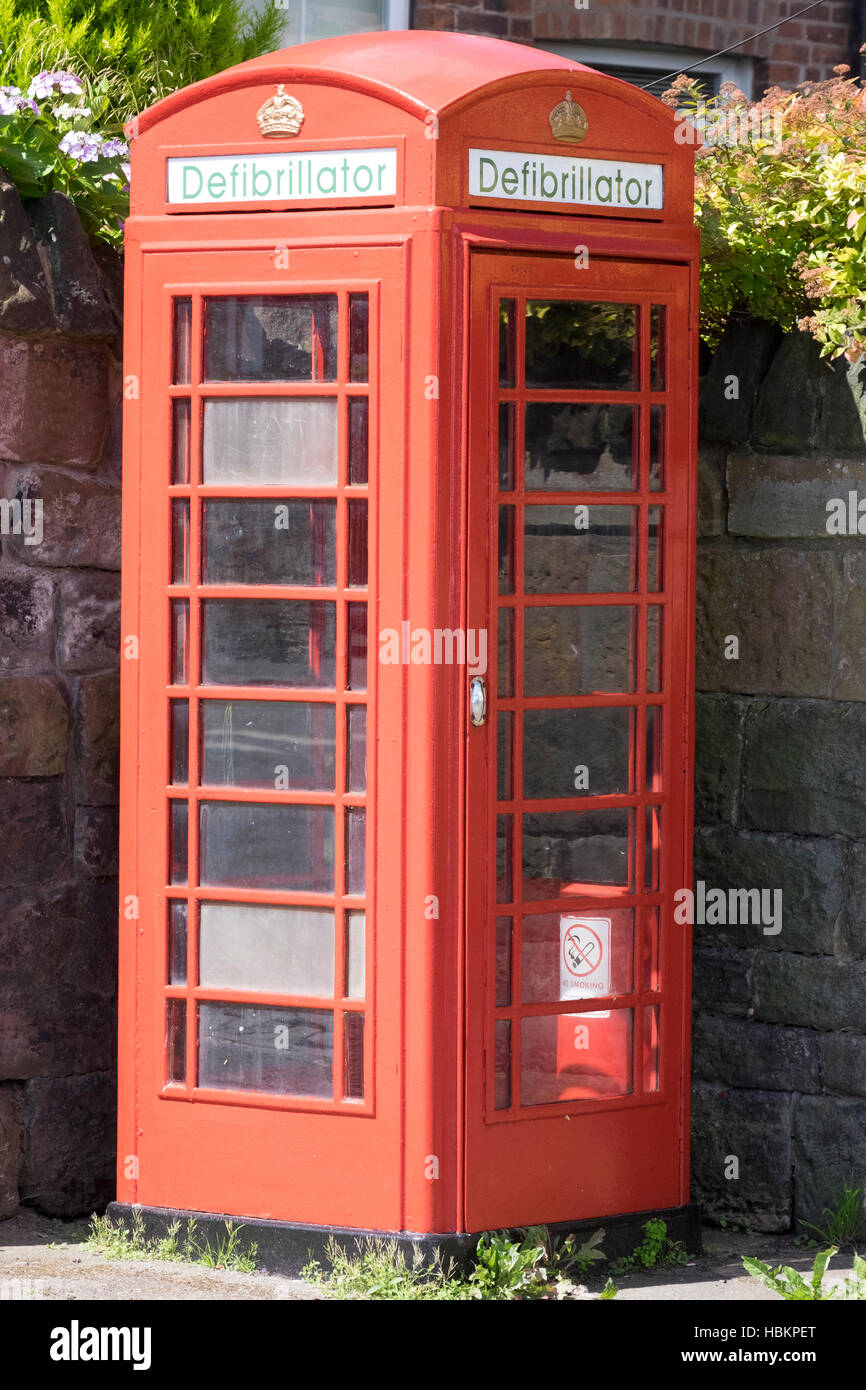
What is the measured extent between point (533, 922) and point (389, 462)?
122 centimetres

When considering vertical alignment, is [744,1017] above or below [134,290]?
below

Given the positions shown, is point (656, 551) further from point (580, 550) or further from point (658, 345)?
point (658, 345)

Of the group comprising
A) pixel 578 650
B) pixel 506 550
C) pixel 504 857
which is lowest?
pixel 504 857

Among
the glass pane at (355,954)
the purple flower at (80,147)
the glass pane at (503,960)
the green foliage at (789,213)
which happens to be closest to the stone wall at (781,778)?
the green foliage at (789,213)

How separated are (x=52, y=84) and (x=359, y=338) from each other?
62.4 inches

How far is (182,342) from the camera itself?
4.23 m

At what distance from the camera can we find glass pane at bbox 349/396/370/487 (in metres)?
4.07

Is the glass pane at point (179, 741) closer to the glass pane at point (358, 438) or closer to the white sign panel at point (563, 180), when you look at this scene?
the glass pane at point (358, 438)

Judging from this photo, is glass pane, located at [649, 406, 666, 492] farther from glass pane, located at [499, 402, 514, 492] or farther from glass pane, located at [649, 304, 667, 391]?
glass pane, located at [499, 402, 514, 492]

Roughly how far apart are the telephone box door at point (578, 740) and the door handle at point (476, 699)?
0.09 feet

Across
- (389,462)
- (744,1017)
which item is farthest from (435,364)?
(744,1017)

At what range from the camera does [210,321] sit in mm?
4191

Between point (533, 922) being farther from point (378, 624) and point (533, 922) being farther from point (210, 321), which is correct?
point (210, 321)

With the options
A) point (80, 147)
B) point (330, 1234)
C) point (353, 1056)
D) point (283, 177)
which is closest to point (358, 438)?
point (283, 177)
